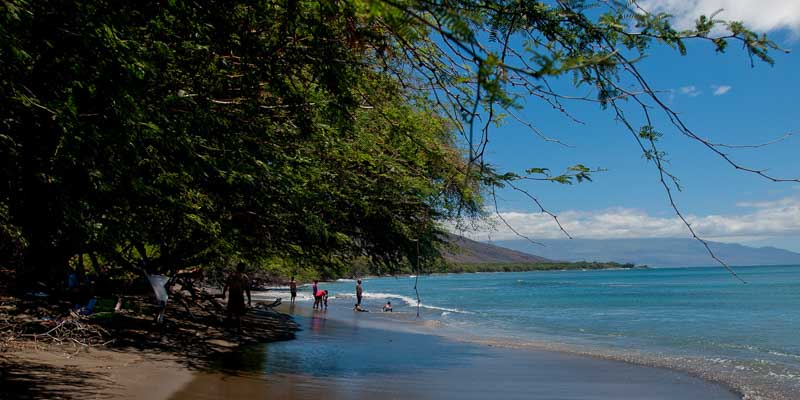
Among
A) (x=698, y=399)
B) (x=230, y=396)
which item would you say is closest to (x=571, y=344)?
(x=698, y=399)

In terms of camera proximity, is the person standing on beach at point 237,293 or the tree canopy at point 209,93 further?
the person standing on beach at point 237,293

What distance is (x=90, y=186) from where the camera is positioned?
5.69m

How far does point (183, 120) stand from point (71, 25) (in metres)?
1.38

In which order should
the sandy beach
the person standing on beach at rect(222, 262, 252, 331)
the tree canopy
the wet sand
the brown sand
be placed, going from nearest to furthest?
1. the tree canopy
2. the brown sand
3. the sandy beach
4. the wet sand
5. the person standing on beach at rect(222, 262, 252, 331)

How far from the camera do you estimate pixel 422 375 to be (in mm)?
11719

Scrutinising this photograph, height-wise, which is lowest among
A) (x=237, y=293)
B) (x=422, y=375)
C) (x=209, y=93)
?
(x=422, y=375)

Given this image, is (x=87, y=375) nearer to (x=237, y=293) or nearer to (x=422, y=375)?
(x=422, y=375)

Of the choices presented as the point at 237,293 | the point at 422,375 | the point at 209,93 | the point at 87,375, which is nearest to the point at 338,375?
the point at 422,375

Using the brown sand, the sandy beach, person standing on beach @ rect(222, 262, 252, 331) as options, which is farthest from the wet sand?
person standing on beach @ rect(222, 262, 252, 331)

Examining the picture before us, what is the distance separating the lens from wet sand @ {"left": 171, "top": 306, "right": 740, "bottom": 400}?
9629 mm

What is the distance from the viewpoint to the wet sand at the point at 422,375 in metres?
9.63

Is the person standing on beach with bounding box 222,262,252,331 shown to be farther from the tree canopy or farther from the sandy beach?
the tree canopy

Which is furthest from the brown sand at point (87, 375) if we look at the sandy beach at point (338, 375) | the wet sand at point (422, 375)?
the wet sand at point (422, 375)

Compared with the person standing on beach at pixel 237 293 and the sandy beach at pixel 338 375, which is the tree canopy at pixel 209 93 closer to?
the sandy beach at pixel 338 375
